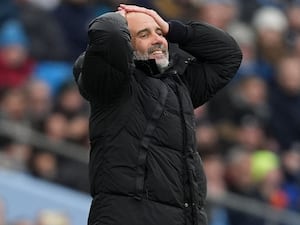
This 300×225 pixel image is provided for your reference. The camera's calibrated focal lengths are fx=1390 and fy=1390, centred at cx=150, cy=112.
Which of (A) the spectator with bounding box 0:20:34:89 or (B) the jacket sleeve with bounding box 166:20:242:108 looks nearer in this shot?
(B) the jacket sleeve with bounding box 166:20:242:108

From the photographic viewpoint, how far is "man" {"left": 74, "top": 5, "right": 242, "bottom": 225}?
6.25 metres

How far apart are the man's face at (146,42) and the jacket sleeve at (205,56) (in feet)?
0.75

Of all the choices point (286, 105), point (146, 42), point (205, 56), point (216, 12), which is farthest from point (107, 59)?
point (216, 12)

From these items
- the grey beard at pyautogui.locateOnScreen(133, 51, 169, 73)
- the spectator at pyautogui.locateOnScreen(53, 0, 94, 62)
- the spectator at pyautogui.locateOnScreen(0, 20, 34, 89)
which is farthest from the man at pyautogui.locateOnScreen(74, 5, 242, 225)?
the spectator at pyautogui.locateOnScreen(53, 0, 94, 62)

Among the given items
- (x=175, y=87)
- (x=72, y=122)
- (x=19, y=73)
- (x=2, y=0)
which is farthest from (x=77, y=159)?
(x=175, y=87)

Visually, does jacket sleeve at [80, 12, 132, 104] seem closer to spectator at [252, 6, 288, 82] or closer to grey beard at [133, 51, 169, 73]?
grey beard at [133, 51, 169, 73]

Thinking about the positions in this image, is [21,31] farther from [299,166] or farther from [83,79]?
[83,79]

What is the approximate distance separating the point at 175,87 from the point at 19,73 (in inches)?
212

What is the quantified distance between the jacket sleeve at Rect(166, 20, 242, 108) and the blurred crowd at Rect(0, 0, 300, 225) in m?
4.22

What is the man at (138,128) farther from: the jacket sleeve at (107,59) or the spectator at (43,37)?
the spectator at (43,37)

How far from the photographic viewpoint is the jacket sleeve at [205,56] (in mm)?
6738

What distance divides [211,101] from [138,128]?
6.62 meters

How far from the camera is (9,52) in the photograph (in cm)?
1179

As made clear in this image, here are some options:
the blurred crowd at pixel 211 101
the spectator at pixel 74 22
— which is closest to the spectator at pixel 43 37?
the blurred crowd at pixel 211 101
